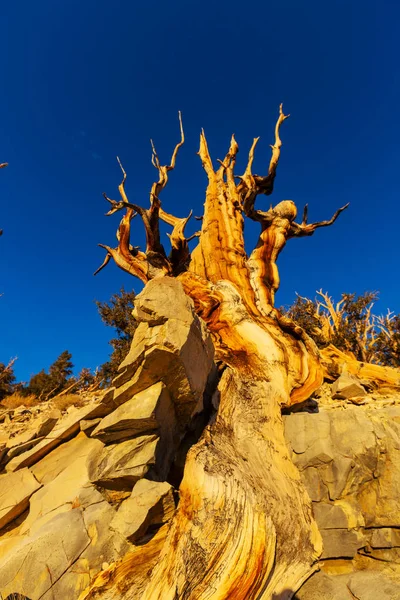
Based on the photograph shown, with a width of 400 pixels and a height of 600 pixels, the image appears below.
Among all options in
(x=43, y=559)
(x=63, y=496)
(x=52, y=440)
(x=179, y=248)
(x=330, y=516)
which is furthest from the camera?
(x=179, y=248)

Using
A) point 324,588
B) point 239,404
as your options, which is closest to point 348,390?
point 239,404

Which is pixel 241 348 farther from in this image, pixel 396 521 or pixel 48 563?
pixel 48 563

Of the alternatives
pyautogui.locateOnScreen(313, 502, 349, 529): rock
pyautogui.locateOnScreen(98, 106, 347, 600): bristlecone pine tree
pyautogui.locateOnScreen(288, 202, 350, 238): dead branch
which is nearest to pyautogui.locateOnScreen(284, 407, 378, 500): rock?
pyautogui.locateOnScreen(313, 502, 349, 529): rock

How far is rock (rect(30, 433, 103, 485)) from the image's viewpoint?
14.4ft

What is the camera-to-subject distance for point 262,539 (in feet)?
7.94

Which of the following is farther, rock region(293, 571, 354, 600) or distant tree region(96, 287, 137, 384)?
distant tree region(96, 287, 137, 384)

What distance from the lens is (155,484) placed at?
286cm

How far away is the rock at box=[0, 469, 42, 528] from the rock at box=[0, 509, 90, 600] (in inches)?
47.3

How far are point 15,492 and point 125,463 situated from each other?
87.9 inches

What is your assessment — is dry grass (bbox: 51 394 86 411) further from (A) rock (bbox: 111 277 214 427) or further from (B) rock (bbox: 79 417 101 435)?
(A) rock (bbox: 111 277 214 427)

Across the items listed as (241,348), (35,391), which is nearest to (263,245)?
(241,348)

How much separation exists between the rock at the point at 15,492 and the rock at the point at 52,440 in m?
0.19

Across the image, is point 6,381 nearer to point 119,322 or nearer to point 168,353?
point 119,322

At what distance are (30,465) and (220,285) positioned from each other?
4.45 metres
